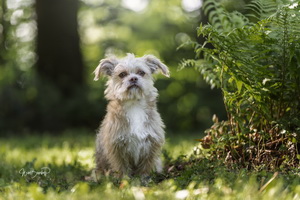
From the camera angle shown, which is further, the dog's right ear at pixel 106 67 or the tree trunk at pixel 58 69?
the tree trunk at pixel 58 69

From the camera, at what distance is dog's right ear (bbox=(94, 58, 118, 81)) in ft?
17.1

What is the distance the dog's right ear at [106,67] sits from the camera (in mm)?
5203

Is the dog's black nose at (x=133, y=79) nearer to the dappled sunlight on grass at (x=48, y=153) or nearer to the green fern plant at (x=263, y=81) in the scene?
the green fern plant at (x=263, y=81)

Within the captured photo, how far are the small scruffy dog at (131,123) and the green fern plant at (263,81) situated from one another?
0.74 metres

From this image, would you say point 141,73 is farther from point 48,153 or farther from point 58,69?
point 58,69

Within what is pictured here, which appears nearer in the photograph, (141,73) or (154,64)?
(141,73)

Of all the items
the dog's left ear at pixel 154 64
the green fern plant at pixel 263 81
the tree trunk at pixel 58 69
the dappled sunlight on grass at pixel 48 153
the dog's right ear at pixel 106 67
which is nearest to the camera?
the green fern plant at pixel 263 81

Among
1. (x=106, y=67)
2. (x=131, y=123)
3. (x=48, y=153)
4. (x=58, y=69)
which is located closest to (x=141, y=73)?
(x=106, y=67)

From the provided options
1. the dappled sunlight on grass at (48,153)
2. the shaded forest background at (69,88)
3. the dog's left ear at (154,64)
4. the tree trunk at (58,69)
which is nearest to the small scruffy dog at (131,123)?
the dog's left ear at (154,64)

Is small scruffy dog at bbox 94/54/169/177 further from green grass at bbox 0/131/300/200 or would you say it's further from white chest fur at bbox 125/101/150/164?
green grass at bbox 0/131/300/200

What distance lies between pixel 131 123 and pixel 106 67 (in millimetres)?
828

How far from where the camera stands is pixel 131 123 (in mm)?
4832

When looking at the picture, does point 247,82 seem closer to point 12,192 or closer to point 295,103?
point 295,103

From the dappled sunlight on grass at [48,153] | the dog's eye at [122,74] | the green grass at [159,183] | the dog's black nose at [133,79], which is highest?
the dog's eye at [122,74]
